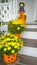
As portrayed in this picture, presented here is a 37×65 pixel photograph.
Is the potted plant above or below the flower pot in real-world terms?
above

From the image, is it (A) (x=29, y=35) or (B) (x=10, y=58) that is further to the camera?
(A) (x=29, y=35)

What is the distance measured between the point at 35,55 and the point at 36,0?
12.0 feet

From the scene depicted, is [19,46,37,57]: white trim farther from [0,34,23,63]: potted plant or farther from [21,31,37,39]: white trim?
[21,31,37,39]: white trim

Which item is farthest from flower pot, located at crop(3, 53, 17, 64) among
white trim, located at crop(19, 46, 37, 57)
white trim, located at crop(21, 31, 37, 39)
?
white trim, located at crop(21, 31, 37, 39)

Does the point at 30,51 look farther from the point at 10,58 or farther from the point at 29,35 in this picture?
the point at 29,35

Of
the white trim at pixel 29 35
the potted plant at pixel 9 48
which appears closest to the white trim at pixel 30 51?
the potted plant at pixel 9 48

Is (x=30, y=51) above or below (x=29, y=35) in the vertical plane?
below

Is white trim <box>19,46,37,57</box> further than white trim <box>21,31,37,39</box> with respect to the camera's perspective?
No

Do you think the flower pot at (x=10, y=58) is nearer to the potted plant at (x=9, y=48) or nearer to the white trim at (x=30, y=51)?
the potted plant at (x=9, y=48)

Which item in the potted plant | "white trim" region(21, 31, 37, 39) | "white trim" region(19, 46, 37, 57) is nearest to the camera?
the potted plant

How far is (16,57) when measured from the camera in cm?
313

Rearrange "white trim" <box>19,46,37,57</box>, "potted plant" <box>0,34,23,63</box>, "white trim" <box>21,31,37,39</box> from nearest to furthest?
"potted plant" <box>0,34,23,63</box> < "white trim" <box>19,46,37,57</box> < "white trim" <box>21,31,37,39</box>

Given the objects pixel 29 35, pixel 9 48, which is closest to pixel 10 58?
pixel 9 48

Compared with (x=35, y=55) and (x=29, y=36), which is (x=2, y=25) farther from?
(x=35, y=55)
